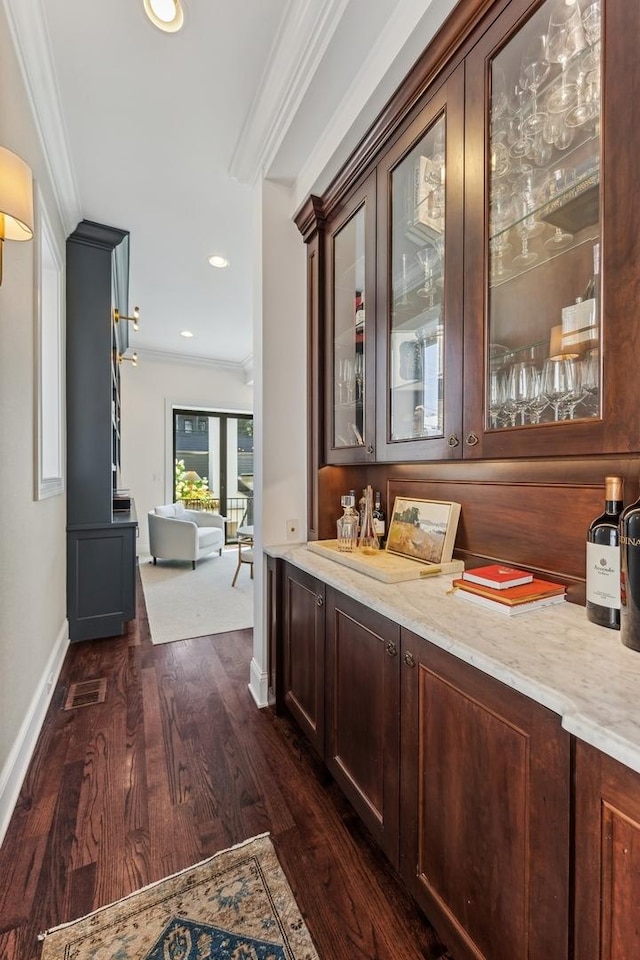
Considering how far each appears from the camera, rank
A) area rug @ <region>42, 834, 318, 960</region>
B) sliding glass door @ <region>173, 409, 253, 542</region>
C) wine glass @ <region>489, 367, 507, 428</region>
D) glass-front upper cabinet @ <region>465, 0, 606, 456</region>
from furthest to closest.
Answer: sliding glass door @ <region>173, 409, 253, 542</region> → wine glass @ <region>489, 367, 507, 428</region> → area rug @ <region>42, 834, 318, 960</region> → glass-front upper cabinet @ <region>465, 0, 606, 456</region>

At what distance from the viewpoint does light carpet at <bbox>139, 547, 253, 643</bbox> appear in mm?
3322

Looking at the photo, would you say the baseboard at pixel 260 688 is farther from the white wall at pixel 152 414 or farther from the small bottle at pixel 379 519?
the white wall at pixel 152 414

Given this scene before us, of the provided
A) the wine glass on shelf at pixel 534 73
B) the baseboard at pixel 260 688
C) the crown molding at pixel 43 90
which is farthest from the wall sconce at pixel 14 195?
the baseboard at pixel 260 688

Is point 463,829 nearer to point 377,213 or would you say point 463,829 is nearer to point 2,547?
point 2,547

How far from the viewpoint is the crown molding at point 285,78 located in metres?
1.50

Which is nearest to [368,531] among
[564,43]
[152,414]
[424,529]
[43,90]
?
[424,529]

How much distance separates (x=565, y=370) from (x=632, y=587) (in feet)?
1.78

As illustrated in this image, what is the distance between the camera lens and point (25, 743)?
→ 1.76 m

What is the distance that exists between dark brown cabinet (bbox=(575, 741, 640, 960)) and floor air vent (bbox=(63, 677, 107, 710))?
237cm

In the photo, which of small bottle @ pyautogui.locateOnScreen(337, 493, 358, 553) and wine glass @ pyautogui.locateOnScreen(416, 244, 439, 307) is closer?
wine glass @ pyautogui.locateOnScreen(416, 244, 439, 307)

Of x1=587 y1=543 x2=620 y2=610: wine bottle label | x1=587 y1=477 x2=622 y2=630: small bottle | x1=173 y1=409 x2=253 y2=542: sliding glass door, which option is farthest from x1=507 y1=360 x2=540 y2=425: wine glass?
x1=173 y1=409 x2=253 y2=542: sliding glass door

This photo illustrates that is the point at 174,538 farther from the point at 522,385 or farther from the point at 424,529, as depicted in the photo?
the point at 522,385

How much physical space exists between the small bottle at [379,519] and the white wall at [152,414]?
15.9 feet

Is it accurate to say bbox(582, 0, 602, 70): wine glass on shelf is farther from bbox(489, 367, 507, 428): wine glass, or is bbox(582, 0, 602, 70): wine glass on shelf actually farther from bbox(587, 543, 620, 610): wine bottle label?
bbox(587, 543, 620, 610): wine bottle label
